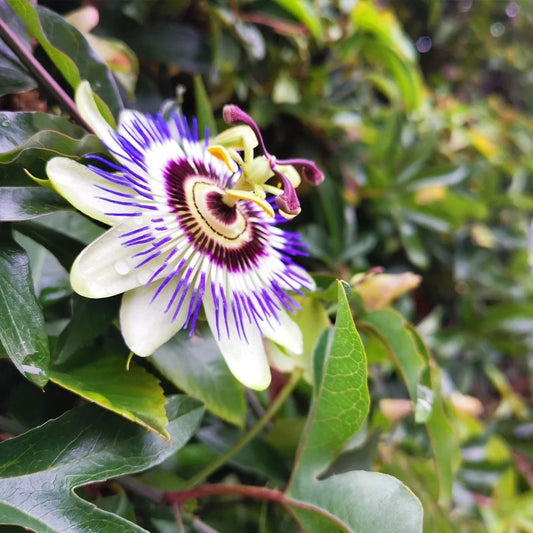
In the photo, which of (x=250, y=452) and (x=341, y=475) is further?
(x=250, y=452)

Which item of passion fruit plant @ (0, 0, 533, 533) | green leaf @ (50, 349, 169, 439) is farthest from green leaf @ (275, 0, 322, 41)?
green leaf @ (50, 349, 169, 439)

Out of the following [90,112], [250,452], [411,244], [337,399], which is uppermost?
[90,112]

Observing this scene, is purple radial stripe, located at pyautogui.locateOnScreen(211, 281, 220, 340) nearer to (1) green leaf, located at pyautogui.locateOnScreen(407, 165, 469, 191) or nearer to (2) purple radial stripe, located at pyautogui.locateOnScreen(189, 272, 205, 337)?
(2) purple radial stripe, located at pyautogui.locateOnScreen(189, 272, 205, 337)

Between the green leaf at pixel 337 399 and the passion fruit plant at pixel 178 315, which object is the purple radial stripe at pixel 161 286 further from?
the green leaf at pixel 337 399

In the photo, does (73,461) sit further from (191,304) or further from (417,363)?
(417,363)

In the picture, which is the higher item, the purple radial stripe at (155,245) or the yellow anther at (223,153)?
the yellow anther at (223,153)

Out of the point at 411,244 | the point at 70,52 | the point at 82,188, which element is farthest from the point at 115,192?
the point at 411,244

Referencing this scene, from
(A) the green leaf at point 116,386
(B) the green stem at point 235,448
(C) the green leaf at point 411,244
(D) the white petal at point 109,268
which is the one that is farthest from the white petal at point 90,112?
(C) the green leaf at point 411,244
